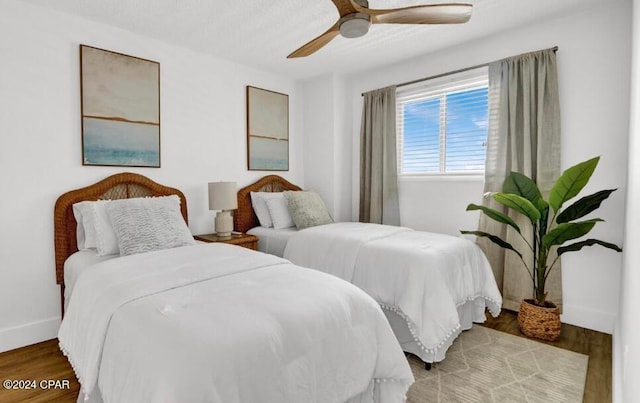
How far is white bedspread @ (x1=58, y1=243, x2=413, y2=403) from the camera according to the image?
1.09m

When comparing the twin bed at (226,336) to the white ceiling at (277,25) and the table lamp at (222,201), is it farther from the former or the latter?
the white ceiling at (277,25)

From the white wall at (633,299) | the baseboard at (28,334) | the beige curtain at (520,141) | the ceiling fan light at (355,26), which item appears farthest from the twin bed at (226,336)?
the beige curtain at (520,141)

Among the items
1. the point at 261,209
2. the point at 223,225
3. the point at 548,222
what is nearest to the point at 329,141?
the point at 261,209

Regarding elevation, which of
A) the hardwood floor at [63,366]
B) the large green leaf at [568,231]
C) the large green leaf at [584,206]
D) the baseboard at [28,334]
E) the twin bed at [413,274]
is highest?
the large green leaf at [584,206]

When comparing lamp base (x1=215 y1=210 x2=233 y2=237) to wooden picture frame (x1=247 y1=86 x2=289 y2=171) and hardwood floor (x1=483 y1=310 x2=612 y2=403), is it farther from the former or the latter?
hardwood floor (x1=483 y1=310 x2=612 y2=403)

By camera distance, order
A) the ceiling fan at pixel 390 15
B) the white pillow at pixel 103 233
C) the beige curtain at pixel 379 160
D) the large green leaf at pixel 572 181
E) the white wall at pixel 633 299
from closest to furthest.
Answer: the white wall at pixel 633 299 < the ceiling fan at pixel 390 15 < the large green leaf at pixel 572 181 < the white pillow at pixel 103 233 < the beige curtain at pixel 379 160

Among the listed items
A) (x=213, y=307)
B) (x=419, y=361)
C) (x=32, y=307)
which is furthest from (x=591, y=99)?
(x=32, y=307)

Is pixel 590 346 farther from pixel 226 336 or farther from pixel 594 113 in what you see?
pixel 226 336

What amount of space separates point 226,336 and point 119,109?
8.67 feet

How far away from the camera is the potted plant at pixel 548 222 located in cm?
241

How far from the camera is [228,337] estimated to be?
116cm

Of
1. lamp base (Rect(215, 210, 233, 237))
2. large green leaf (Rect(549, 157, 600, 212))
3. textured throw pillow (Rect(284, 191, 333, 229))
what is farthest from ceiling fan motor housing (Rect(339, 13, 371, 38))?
lamp base (Rect(215, 210, 233, 237))

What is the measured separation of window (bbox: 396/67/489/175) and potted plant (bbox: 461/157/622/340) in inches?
29.2

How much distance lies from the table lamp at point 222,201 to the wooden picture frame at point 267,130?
0.73 meters
